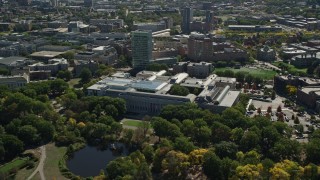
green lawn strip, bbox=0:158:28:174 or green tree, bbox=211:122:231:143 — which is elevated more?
green tree, bbox=211:122:231:143

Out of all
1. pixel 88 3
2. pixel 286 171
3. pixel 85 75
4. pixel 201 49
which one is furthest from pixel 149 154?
pixel 88 3

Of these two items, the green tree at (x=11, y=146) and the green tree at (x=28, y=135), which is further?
the green tree at (x=28, y=135)

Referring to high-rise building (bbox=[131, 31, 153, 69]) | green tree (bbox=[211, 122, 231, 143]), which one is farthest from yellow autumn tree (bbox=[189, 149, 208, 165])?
high-rise building (bbox=[131, 31, 153, 69])

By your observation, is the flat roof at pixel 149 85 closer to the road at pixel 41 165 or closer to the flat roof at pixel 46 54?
the road at pixel 41 165

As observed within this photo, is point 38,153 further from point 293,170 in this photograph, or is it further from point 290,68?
point 290,68

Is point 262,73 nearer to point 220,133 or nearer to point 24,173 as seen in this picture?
point 220,133

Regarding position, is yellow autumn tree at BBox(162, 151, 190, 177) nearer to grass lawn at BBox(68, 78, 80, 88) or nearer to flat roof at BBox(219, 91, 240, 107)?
flat roof at BBox(219, 91, 240, 107)

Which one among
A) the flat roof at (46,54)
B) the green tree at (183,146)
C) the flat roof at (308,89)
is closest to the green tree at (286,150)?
the green tree at (183,146)
